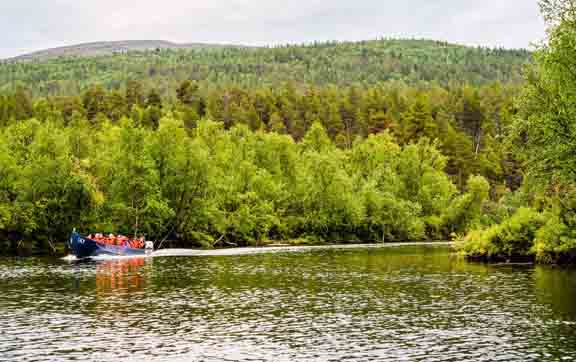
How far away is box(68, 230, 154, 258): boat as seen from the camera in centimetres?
7381

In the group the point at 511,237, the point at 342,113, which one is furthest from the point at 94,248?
the point at 342,113

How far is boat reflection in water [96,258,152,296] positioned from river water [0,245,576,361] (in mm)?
Answer: 140

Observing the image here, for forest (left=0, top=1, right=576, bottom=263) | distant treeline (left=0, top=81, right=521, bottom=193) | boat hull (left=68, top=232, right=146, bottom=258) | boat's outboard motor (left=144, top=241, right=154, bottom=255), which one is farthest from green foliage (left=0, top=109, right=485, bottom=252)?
distant treeline (left=0, top=81, right=521, bottom=193)

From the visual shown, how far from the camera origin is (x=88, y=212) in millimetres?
87188

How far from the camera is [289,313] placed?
3838 centimetres

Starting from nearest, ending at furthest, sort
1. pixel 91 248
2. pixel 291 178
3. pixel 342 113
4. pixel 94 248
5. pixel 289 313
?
1. pixel 289 313
2. pixel 91 248
3. pixel 94 248
4. pixel 291 178
5. pixel 342 113

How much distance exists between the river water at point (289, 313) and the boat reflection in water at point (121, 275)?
0.14 m

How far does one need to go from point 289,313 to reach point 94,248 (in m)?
42.2

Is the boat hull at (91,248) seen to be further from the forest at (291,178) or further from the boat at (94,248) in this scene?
the forest at (291,178)

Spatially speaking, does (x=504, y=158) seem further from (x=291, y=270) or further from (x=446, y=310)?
(x=446, y=310)

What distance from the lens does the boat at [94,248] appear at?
73.8 metres

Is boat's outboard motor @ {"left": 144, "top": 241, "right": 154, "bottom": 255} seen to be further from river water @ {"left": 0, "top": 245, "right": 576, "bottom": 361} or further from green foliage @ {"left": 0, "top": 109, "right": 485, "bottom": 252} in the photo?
river water @ {"left": 0, "top": 245, "right": 576, "bottom": 361}

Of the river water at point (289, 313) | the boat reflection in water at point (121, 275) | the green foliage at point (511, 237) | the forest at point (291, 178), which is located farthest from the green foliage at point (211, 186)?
the green foliage at point (511, 237)

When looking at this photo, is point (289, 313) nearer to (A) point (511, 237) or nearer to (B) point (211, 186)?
(A) point (511, 237)
